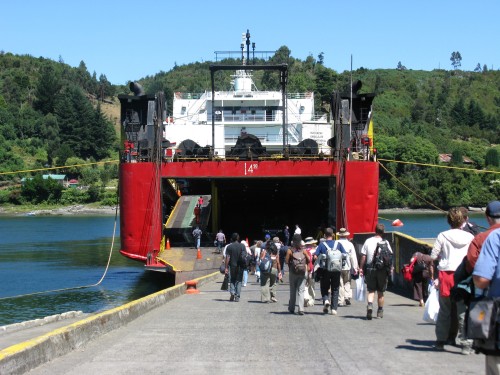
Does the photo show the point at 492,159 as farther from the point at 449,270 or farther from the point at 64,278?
the point at 449,270

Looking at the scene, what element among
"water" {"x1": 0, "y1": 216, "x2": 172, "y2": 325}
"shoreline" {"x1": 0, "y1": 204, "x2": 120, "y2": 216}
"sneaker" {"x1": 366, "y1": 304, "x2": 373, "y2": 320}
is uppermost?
"sneaker" {"x1": 366, "y1": 304, "x2": 373, "y2": 320}

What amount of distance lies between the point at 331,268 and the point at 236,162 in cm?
1653

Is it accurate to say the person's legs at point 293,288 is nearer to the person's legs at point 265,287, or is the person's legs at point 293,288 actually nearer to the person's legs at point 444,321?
the person's legs at point 265,287

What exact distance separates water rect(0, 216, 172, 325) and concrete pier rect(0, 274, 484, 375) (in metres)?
11.4

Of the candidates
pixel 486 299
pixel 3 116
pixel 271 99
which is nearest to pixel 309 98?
pixel 271 99

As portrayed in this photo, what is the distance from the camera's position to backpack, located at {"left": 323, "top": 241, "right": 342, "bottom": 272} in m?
13.6

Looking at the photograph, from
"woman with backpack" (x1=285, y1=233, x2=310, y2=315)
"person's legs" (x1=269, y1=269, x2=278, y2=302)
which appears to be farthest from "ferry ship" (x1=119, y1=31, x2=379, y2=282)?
"woman with backpack" (x1=285, y1=233, x2=310, y2=315)

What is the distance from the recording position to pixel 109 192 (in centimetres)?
12825

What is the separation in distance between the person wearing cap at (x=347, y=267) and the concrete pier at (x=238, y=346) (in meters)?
0.75

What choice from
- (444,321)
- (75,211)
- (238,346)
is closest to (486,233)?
(444,321)

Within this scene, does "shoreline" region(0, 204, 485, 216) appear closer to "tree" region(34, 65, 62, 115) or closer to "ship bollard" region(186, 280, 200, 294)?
"tree" region(34, 65, 62, 115)

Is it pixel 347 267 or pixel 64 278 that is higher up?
pixel 347 267

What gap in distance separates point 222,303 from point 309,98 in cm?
2432

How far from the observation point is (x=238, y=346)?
9.77 metres
